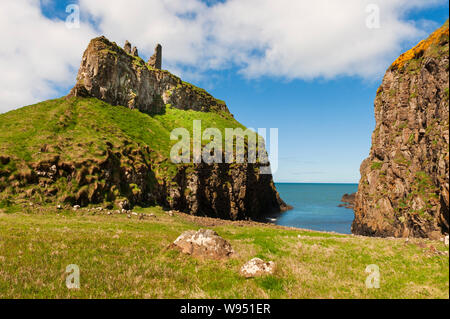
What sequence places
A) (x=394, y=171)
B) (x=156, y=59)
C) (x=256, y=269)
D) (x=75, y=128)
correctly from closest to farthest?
(x=256, y=269)
(x=75, y=128)
(x=394, y=171)
(x=156, y=59)

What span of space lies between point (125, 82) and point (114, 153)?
36.7 meters

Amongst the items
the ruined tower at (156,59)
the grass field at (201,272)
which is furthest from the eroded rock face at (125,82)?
the grass field at (201,272)

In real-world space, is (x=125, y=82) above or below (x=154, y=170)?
above

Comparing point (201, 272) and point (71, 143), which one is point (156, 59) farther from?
point (201, 272)

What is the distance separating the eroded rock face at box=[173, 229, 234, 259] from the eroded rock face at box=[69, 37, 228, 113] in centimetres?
6224

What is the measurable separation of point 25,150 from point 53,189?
8613 millimetres

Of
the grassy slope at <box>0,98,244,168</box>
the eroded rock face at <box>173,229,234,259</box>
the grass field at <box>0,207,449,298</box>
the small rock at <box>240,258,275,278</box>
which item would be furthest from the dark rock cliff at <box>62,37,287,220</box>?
the small rock at <box>240,258,275,278</box>

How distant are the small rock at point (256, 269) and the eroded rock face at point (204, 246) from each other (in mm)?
2572

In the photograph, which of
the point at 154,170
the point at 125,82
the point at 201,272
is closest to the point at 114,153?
the point at 154,170

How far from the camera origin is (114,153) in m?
42.5

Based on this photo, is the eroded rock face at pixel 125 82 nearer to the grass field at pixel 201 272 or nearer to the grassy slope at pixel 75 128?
the grassy slope at pixel 75 128

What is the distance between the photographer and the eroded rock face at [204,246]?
39.2 ft
